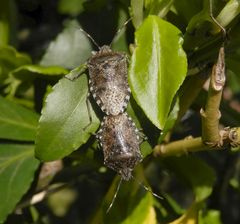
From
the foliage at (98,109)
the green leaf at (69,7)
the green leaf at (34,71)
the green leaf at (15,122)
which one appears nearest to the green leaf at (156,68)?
the foliage at (98,109)

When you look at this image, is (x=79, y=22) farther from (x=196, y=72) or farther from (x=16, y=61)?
(x=196, y=72)

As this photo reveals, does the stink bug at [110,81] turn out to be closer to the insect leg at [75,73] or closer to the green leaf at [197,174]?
the insect leg at [75,73]

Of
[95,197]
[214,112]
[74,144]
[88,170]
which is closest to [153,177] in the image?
[95,197]

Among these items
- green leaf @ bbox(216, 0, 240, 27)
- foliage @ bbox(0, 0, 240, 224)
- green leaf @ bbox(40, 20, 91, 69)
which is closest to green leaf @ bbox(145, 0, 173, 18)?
foliage @ bbox(0, 0, 240, 224)

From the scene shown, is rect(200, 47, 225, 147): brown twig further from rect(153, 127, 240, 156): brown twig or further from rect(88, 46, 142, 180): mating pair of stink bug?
rect(88, 46, 142, 180): mating pair of stink bug

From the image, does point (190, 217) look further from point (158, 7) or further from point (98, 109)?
point (158, 7)

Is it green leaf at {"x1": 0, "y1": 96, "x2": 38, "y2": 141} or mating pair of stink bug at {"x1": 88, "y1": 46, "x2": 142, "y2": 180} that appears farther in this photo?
green leaf at {"x1": 0, "y1": 96, "x2": 38, "y2": 141}
